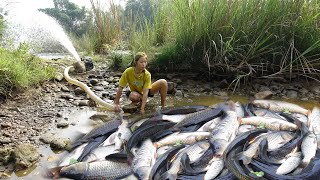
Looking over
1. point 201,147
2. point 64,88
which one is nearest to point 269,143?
point 201,147

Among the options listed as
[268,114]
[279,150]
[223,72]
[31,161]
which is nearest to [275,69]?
[223,72]

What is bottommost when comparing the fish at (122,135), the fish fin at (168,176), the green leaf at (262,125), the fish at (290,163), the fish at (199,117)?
the fish at (290,163)

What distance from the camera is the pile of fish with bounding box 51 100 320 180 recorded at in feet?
11.4

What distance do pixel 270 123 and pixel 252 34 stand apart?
2.79 meters

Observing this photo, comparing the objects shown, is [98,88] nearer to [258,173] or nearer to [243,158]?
[243,158]

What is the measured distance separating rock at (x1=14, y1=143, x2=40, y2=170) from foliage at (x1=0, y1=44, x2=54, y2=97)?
6.90 feet

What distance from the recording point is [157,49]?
817cm

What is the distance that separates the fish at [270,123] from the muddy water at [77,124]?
1.50m

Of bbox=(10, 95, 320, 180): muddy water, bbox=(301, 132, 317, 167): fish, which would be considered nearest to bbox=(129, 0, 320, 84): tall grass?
bbox=(10, 95, 320, 180): muddy water

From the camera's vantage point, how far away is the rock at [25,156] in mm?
3815

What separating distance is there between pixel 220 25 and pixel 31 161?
4577 millimetres

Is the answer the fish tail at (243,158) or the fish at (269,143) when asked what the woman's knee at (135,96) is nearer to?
the fish at (269,143)

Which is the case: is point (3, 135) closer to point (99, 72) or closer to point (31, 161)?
point (31, 161)

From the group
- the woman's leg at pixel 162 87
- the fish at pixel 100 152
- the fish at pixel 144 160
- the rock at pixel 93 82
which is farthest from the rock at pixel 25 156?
the rock at pixel 93 82
